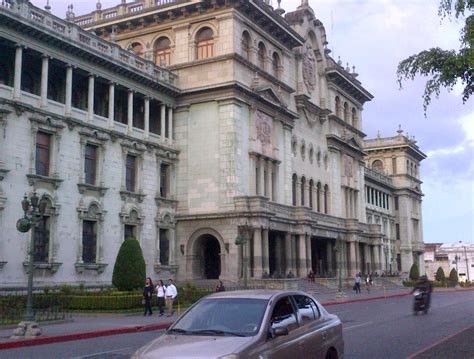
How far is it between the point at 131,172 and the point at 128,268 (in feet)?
40.0

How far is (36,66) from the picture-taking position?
36000 millimetres

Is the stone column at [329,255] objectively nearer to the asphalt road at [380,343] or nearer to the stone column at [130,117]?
the stone column at [130,117]

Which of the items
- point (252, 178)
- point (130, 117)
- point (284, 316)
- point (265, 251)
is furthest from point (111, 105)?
point (284, 316)

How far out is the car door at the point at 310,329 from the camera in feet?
29.7

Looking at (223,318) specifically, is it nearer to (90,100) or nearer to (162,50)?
(90,100)

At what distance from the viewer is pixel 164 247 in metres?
43.9

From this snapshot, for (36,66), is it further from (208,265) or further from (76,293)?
(208,265)

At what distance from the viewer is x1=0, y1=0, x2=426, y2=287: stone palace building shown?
33.8 meters

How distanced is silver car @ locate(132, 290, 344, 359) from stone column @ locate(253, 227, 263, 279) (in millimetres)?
32027

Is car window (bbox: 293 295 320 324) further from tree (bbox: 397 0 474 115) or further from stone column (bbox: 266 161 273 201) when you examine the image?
stone column (bbox: 266 161 273 201)

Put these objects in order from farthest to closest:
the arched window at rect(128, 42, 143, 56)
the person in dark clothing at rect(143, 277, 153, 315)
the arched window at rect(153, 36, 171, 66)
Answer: the arched window at rect(128, 42, 143, 56) → the arched window at rect(153, 36, 171, 66) → the person in dark clothing at rect(143, 277, 153, 315)

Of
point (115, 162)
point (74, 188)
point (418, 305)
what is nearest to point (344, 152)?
point (115, 162)

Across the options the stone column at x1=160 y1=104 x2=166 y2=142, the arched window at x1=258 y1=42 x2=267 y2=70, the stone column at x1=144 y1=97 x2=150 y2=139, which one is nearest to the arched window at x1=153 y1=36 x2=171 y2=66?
the stone column at x1=160 y1=104 x2=166 y2=142

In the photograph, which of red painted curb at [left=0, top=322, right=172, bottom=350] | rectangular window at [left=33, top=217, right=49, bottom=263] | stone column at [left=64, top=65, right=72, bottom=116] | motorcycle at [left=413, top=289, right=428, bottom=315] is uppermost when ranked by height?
stone column at [left=64, top=65, right=72, bottom=116]
